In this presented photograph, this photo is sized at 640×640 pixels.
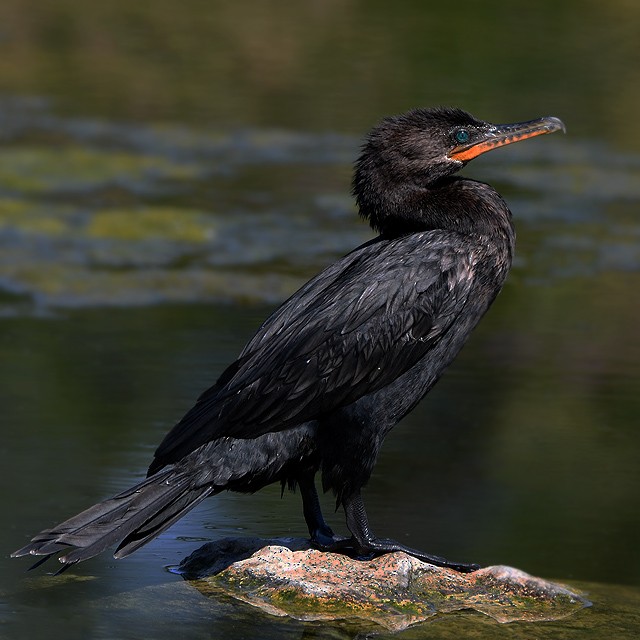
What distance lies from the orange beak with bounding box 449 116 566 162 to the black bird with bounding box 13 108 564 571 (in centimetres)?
19

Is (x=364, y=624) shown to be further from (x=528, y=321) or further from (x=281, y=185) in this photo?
(x=281, y=185)

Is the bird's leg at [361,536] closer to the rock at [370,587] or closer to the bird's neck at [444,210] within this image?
the rock at [370,587]

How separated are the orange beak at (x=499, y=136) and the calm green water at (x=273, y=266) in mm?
1319

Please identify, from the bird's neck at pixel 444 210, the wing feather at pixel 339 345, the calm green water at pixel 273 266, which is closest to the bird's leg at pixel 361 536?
the wing feather at pixel 339 345

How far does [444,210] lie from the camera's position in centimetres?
480

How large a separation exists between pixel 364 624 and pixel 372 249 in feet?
4.09

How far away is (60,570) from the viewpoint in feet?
14.4

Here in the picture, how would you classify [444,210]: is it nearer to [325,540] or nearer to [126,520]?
[325,540]

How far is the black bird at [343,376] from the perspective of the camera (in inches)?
175

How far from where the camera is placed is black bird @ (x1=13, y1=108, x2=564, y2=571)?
4.46m

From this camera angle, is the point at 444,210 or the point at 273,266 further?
the point at 273,266

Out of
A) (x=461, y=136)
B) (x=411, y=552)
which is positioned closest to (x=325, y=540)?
(x=411, y=552)

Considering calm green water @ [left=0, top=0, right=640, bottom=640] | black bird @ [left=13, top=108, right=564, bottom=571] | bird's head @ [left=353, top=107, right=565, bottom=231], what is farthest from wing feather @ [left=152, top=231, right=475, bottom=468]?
calm green water @ [left=0, top=0, right=640, bottom=640]

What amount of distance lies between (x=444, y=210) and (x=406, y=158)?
9.2 inches
